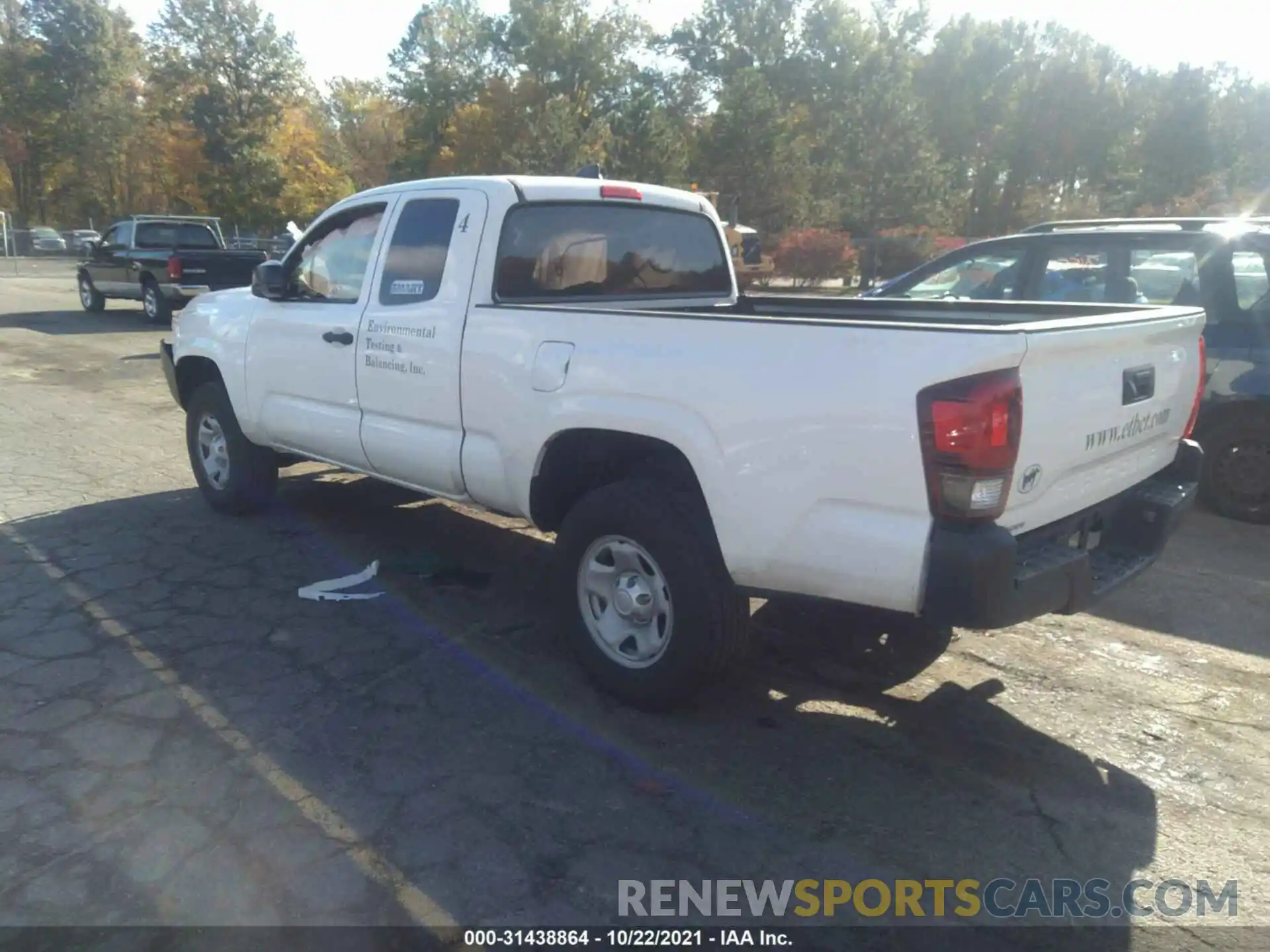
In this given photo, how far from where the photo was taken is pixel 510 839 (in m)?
3.06

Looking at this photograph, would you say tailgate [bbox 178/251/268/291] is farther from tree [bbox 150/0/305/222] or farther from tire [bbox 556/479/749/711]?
tree [bbox 150/0/305/222]

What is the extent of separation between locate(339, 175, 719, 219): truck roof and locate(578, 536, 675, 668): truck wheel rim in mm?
1745

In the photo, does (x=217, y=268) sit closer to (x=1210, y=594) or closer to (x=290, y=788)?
(x=290, y=788)

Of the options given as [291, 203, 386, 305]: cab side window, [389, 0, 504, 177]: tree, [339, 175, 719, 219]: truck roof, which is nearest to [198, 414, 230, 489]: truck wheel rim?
[291, 203, 386, 305]: cab side window

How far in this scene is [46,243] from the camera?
4522 centimetres

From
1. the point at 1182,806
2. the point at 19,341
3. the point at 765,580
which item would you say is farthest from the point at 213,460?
the point at 19,341

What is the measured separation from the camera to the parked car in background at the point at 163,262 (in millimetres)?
16953

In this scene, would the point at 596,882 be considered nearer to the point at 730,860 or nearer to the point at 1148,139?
the point at 730,860

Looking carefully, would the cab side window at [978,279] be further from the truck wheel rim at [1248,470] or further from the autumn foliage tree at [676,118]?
the autumn foliage tree at [676,118]

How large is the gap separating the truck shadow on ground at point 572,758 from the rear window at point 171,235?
1454 cm

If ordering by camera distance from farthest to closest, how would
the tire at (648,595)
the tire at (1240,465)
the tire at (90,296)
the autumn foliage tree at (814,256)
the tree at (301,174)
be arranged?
1. the tree at (301,174)
2. the autumn foliage tree at (814,256)
3. the tire at (90,296)
4. the tire at (1240,465)
5. the tire at (648,595)

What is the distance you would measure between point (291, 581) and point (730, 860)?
3106 millimetres

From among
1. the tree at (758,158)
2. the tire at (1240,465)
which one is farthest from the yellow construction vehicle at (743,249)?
the tire at (1240,465)

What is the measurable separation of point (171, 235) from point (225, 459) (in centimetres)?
1385
